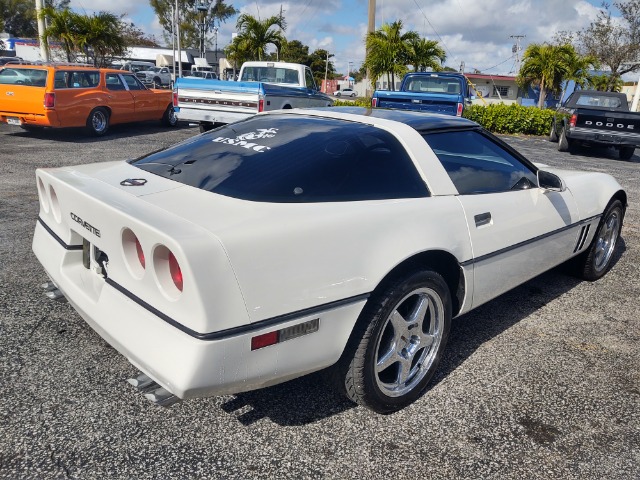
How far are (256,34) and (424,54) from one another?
24.9 feet

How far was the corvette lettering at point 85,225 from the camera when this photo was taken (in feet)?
7.60

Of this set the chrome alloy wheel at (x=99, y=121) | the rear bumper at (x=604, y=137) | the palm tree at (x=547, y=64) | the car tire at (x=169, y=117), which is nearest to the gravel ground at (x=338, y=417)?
the chrome alloy wheel at (x=99, y=121)

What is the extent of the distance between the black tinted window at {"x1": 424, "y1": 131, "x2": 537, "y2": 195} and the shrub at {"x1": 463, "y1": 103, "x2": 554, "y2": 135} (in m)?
14.5

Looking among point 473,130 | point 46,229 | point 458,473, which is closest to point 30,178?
point 46,229

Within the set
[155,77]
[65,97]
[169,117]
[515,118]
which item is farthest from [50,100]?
[155,77]

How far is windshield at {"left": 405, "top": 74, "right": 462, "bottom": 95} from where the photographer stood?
13.5m

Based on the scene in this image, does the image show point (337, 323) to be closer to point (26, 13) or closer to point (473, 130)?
point (473, 130)

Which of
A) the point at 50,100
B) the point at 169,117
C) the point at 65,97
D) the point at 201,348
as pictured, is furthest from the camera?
the point at 169,117

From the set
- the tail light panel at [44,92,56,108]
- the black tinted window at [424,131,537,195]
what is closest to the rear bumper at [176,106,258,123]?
the tail light panel at [44,92,56,108]

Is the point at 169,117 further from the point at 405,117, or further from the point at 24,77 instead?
the point at 405,117

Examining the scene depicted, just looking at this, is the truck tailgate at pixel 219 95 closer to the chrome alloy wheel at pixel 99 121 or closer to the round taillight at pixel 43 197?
the chrome alloy wheel at pixel 99 121

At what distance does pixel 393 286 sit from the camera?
246 centimetres

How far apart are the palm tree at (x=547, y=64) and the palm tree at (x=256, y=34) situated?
415 inches

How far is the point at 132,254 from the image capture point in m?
2.14
